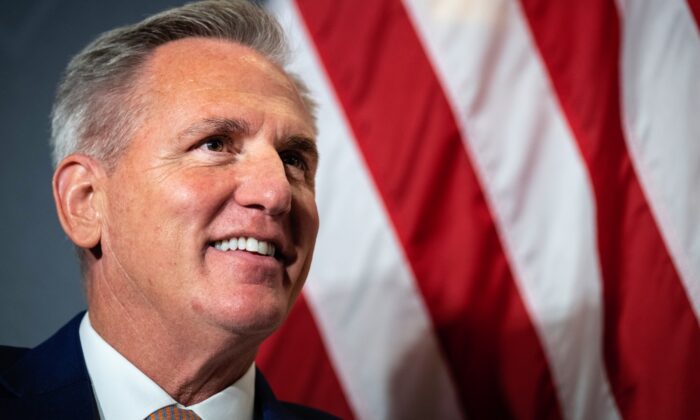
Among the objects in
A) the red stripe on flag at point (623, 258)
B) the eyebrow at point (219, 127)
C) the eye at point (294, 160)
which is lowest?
the red stripe on flag at point (623, 258)

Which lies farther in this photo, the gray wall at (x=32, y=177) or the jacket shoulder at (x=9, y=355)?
the gray wall at (x=32, y=177)

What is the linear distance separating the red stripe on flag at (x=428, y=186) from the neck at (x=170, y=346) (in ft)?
1.72

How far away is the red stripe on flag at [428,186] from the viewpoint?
5.61 ft

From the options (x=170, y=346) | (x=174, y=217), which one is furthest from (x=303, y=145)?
(x=170, y=346)

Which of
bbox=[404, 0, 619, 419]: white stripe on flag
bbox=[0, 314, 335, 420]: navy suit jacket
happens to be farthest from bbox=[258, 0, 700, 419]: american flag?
bbox=[0, 314, 335, 420]: navy suit jacket

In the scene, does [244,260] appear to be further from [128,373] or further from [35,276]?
[35,276]

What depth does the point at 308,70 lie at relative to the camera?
171 cm

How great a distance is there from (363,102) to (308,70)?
0.43 feet

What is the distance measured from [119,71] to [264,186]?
31 cm

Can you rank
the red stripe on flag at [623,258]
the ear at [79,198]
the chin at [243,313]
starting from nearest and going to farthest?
the chin at [243,313] < the ear at [79,198] < the red stripe on flag at [623,258]

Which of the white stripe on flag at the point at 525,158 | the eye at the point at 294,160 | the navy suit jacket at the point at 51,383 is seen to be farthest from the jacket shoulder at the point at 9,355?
the white stripe on flag at the point at 525,158

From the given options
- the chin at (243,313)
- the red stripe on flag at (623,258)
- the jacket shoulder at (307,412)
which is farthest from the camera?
the red stripe on flag at (623,258)

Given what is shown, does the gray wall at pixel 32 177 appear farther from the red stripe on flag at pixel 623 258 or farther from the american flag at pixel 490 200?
the red stripe on flag at pixel 623 258

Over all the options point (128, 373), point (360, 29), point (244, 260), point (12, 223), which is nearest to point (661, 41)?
point (360, 29)
